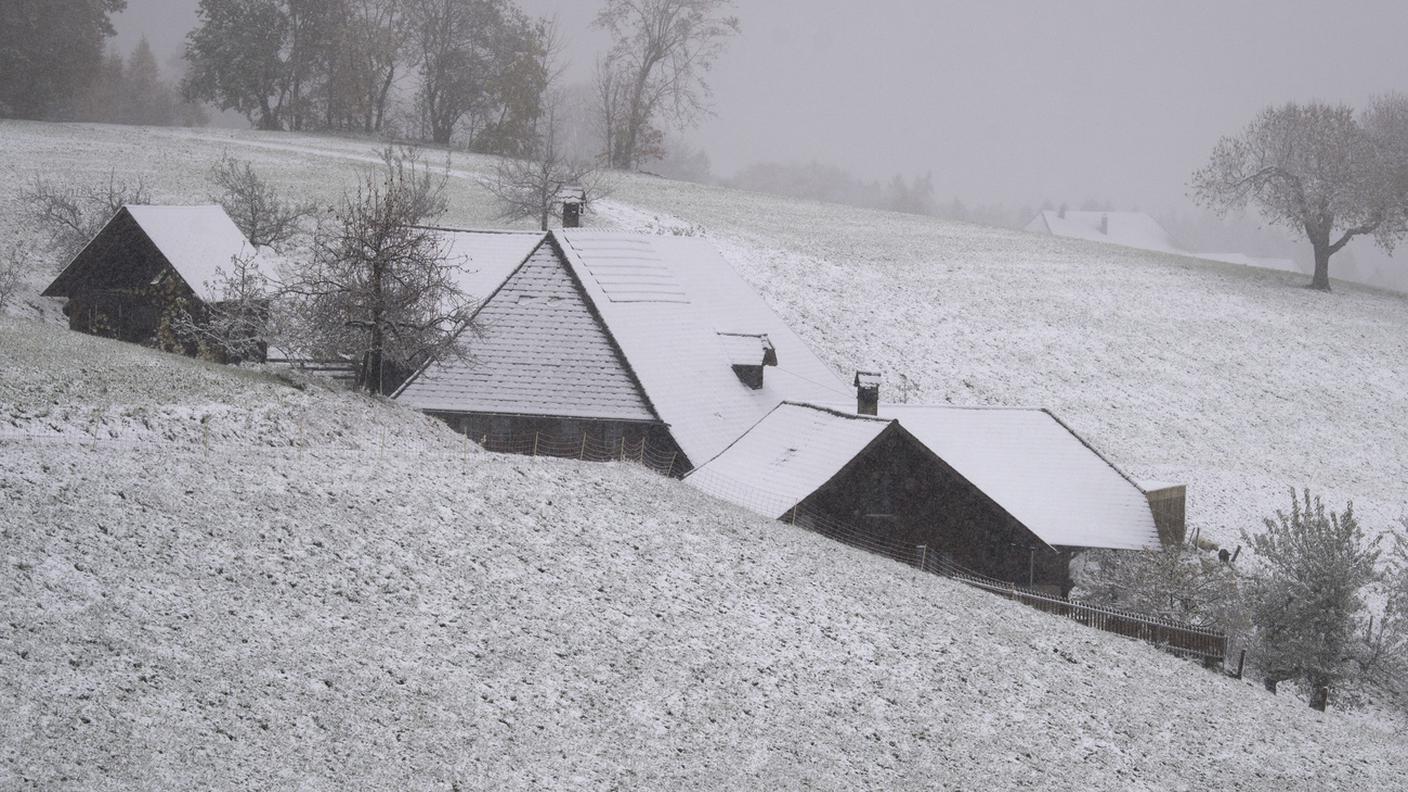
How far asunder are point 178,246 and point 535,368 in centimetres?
1183

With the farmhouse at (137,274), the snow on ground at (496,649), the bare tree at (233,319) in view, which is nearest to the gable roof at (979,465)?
→ the snow on ground at (496,649)

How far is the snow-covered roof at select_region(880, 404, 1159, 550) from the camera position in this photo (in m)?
29.9

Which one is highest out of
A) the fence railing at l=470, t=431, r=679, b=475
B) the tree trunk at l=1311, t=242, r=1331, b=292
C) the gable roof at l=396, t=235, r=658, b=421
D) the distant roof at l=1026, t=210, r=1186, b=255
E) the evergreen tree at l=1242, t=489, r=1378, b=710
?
the distant roof at l=1026, t=210, r=1186, b=255

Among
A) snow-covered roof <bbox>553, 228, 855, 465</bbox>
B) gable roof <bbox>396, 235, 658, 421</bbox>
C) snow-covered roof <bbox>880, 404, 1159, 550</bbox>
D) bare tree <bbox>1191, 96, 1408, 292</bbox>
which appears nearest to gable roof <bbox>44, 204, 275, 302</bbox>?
gable roof <bbox>396, 235, 658, 421</bbox>

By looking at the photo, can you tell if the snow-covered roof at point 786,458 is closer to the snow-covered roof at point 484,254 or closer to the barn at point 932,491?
the barn at point 932,491

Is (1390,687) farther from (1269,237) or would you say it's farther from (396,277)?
(1269,237)

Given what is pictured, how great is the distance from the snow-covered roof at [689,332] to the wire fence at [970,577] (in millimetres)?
3076

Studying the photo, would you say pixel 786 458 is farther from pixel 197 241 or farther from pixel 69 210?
pixel 69 210

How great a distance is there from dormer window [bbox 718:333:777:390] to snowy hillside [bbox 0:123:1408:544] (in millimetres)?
11405

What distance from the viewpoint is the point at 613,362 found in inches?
1230

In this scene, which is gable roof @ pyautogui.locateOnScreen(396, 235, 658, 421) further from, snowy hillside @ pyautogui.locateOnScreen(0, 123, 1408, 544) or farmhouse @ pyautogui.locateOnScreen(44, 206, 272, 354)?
snowy hillside @ pyautogui.locateOnScreen(0, 123, 1408, 544)

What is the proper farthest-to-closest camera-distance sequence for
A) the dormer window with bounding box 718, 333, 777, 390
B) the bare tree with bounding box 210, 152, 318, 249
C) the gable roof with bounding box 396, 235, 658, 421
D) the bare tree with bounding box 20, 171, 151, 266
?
the bare tree with bounding box 210, 152, 318, 249
the bare tree with bounding box 20, 171, 151, 266
the dormer window with bounding box 718, 333, 777, 390
the gable roof with bounding box 396, 235, 658, 421

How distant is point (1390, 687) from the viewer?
93.4 feet

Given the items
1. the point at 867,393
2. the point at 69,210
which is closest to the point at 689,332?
the point at 867,393
